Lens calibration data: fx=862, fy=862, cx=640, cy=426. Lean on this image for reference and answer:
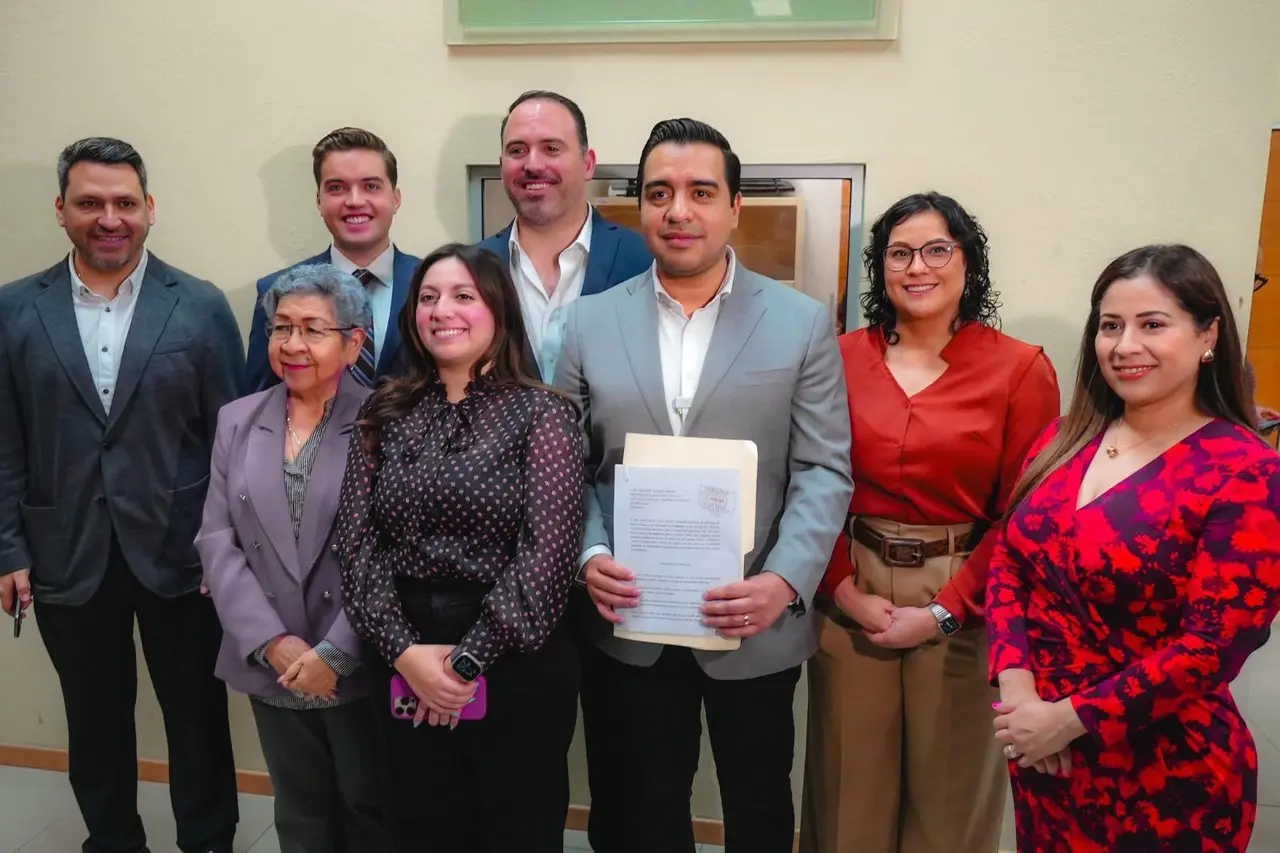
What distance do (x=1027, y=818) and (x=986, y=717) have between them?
0.32 meters

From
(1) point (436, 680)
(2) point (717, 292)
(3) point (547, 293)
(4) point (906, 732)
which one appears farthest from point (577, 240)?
(4) point (906, 732)

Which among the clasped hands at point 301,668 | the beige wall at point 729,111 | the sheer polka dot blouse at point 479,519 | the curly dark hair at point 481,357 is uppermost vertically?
the beige wall at point 729,111

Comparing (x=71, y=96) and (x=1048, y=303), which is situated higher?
(x=71, y=96)

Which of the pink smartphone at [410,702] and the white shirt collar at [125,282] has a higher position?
the white shirt collar at [125,282]

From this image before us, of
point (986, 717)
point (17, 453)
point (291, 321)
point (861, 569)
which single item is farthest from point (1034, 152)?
point (17, 453)

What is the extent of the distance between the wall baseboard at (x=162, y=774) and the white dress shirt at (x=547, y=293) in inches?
63.7

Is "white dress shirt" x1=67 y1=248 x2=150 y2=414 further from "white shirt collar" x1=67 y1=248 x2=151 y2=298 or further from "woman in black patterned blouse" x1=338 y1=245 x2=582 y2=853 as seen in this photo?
"woman in black patterned blouse" x1=338 y1=245 x2=582 y2=853

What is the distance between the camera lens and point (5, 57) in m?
2.80

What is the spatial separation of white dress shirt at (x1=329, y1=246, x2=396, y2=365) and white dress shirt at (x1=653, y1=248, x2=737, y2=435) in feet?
2.80

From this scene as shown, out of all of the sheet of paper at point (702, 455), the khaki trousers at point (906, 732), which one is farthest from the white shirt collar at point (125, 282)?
the khaki trousers at point (906, 732)

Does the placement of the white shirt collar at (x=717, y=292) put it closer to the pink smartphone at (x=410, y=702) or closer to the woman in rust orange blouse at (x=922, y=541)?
the woman in rust orange blouse at (x=922, y=541)

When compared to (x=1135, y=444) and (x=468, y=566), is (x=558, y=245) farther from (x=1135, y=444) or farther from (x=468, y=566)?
(x=1135, y=444)

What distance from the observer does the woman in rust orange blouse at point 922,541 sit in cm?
183

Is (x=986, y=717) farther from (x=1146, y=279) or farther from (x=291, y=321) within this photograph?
(x=291, y=321)
